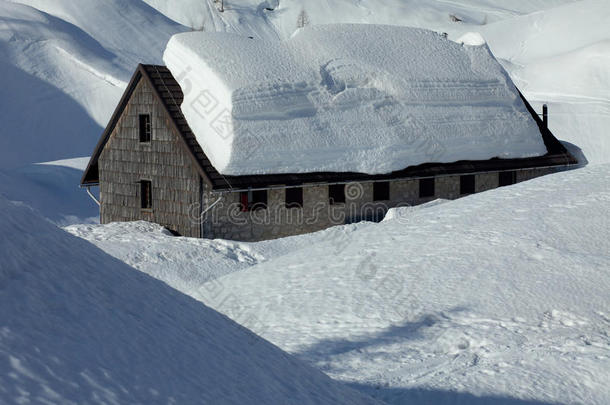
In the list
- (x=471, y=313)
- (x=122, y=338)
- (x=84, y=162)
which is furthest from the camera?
(x=84, y=162)

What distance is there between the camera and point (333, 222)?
2019cm

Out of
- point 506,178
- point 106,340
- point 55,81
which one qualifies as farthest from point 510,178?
point 55,81

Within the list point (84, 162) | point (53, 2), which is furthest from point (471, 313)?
point (53, 2)

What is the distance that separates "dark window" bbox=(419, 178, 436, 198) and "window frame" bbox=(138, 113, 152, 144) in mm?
7335

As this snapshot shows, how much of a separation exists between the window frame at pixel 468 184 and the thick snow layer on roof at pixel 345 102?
58 cm

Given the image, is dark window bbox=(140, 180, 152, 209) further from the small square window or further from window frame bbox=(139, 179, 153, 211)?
the small square window

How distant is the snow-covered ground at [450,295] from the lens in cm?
898

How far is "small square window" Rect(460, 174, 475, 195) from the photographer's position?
22281mm

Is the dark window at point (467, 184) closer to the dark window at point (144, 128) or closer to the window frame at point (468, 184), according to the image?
the window frame at point (468, 184)

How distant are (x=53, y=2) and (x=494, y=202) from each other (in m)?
48.0

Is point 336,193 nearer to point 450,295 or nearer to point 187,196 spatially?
point 187,196

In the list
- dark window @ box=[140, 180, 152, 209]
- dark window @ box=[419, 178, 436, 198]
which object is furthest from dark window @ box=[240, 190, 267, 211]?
dark window @ box=[419, 178, 436, 198]

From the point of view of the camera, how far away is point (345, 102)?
20531 millimetres

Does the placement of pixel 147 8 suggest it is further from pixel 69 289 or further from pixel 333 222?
pixel 69 289
